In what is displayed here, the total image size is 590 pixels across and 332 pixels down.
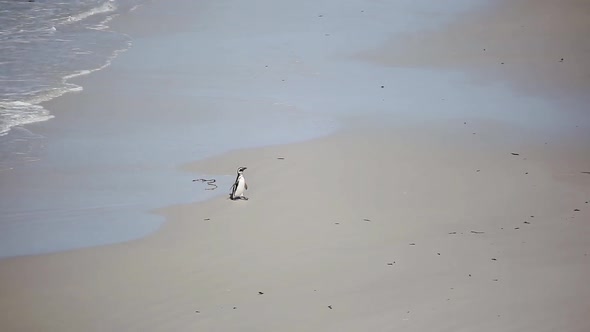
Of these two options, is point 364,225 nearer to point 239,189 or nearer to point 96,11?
point 239,189

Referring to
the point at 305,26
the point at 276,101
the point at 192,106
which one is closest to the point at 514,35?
the point at 305,26

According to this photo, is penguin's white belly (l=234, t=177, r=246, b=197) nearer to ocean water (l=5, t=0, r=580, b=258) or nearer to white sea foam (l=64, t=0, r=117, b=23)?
ocean water (l=5, t=0, r=580, b=258)

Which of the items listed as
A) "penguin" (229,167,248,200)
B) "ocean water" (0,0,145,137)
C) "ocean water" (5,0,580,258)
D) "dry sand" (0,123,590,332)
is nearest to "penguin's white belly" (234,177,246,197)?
"penguin" (229,167,248,200)

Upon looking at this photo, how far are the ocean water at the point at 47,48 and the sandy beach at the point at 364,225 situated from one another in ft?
1.39

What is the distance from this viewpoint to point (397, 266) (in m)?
6.00

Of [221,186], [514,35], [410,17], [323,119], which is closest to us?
[221,186]

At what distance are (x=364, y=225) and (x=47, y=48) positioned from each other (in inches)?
290

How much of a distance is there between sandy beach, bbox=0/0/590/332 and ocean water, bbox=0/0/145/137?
1.39 feet

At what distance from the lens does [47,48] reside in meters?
12.6

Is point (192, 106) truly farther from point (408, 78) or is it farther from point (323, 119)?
point (408, 78)

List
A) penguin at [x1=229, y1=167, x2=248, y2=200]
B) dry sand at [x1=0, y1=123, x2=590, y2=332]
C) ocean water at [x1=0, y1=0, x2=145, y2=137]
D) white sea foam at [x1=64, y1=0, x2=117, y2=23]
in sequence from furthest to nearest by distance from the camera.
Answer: white sea foam at [x1=64, y1=0, x2=117, y2=23], ocean water at [x1=0, y1=0, x2=145, y2=137], penguin at [x1=229, y1=167, x2=248, y2=200], dry sand at [x1=0, y1=123, x2=590, y2=332]

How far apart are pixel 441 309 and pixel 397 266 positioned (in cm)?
69

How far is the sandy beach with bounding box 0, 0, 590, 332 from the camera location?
5.42 meters

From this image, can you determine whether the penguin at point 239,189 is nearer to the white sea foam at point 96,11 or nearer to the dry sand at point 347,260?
the dry sand at point 347,260
